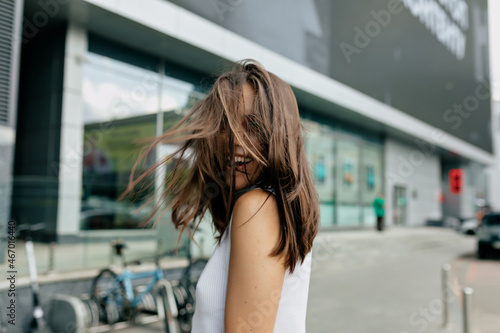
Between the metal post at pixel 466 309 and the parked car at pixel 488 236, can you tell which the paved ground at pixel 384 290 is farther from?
the metal post at pixel 466 309

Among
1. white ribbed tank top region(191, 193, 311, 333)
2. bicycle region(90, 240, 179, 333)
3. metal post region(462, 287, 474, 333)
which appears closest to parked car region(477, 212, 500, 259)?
metal post region(462, 287, 474, 333)

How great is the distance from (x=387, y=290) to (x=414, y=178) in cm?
1993

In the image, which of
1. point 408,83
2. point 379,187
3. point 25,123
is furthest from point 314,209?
point 379,187

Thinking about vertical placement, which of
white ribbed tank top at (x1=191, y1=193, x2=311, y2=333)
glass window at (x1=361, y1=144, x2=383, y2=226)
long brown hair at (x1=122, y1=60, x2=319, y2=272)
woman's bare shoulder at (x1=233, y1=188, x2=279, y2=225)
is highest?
glass window at (x1=361, y1=144, x2=383, y2=226)

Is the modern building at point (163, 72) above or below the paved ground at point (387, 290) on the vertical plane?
above

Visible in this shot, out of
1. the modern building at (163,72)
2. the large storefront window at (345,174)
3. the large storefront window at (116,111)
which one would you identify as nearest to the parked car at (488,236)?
the modern building at (163,72)

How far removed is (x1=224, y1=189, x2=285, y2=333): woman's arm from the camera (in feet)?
2.50

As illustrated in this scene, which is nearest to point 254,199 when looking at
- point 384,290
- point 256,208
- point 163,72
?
point 256,208

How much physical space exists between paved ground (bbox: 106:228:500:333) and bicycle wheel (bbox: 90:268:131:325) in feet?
0.91

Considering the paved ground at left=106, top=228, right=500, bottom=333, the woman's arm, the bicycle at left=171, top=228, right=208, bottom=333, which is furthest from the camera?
the paved ground at left=106, top=228, right=500, bottom=333

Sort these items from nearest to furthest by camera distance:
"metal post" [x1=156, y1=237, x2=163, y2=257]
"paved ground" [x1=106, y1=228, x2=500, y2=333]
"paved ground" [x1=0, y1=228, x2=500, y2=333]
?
"metal post" [x1=156, y1=237, x2=163, y2=257], "paved ground" [x1=0, y1=228, x2=500, y2=333], "paved ground" [x1=106, y1=228, x2=500, y2=333]

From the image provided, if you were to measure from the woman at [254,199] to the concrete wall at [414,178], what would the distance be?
2199 centimetres

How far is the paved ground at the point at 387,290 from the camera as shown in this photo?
17.7 ft

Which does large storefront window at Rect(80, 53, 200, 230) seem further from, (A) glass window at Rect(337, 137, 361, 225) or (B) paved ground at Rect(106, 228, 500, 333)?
(A) glass window at Rect(337, 137, 361, 225)
